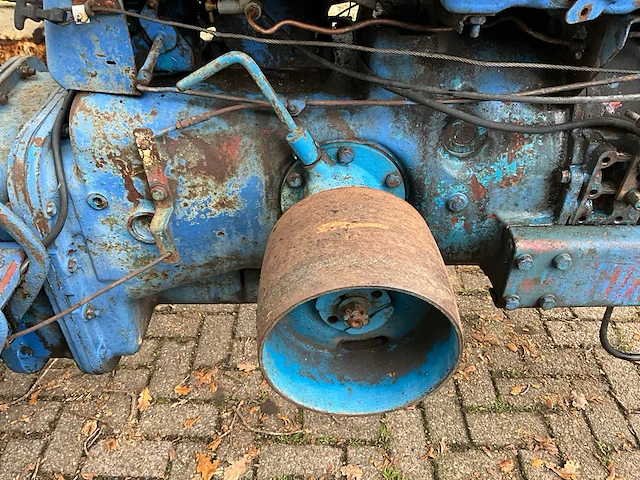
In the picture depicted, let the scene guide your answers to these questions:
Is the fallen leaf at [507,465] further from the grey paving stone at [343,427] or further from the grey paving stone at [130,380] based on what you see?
the grey paving stone at [130,380]

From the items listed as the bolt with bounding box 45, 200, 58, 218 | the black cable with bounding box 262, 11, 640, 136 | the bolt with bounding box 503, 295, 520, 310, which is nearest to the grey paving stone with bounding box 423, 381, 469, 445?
the bolt with bounding box 503, 295, 520, 310

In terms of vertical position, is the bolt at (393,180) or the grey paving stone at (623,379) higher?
the bolt at (393,180)

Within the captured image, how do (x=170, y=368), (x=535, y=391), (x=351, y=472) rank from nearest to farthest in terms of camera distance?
(x=351, y=472), (x=535, y=391), (x=170, y=368)

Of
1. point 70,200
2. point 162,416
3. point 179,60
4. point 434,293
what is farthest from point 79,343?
point 434,293

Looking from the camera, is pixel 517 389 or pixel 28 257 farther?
pixel 517 389

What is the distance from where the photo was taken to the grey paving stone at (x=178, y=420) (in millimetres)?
2178

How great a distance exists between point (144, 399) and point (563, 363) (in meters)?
1.92

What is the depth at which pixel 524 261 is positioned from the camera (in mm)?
1530

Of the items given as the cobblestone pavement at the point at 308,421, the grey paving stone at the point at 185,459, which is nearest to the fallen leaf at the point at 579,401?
the cobblestone pavement at the point at 308,421

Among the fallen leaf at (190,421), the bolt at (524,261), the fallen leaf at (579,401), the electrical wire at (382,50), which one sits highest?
the electrical wire at (382,50)

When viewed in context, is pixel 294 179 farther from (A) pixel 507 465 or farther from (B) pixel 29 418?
(B) pixel 29 418

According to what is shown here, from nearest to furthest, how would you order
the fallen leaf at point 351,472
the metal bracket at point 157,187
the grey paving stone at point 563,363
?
the metal bracket at point 157,187, the fallen leaf at point 351,472, the grey paving stone at point 563,363

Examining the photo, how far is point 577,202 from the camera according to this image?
156 cm

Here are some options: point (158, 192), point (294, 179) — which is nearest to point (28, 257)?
point (158, 192)
